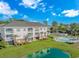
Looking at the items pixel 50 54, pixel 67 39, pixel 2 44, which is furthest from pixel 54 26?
pixel 2 44

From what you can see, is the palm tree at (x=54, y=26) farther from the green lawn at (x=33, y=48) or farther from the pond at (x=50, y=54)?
the pond at (x=50, y=54)

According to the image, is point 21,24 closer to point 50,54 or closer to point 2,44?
point 2,44

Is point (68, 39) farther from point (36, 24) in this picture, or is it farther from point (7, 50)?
point (7, 50)

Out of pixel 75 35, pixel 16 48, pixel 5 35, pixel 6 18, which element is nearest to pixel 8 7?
pixel 6 18

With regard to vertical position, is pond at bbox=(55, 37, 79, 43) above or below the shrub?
above

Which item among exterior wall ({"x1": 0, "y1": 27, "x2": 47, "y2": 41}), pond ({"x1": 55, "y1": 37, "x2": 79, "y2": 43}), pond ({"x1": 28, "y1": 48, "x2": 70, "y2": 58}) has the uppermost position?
exterior wall ({"x1": 0, "y1": 27, "x2": 47, "y2": 41})

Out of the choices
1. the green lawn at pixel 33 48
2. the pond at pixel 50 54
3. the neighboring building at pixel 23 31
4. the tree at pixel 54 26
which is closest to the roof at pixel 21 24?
the neighboring building at pixel 23 31

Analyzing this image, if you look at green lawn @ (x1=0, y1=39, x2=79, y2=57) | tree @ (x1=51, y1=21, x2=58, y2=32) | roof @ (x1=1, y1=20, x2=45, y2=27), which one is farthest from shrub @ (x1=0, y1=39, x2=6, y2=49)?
tree @ (x1=51, y1=21, x2=58, y2=32)

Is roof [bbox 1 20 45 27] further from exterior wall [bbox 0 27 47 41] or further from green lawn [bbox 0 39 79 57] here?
green lawn [bbox 0 39 79 57]
